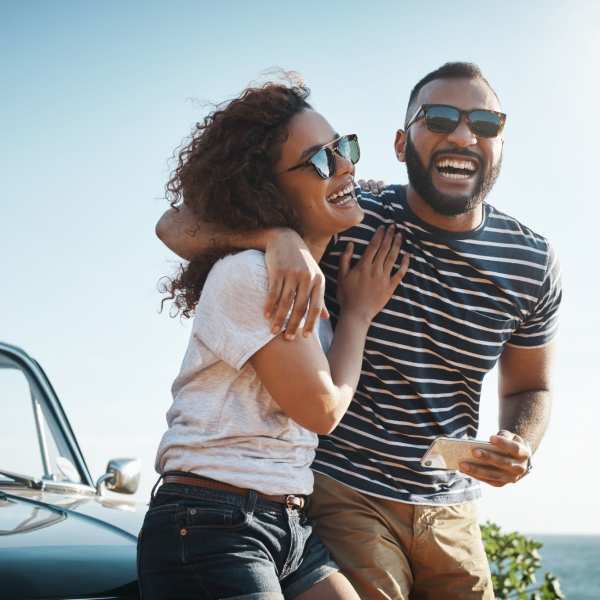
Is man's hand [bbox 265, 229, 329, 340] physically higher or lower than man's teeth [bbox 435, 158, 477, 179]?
lower

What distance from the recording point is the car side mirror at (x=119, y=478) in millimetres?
4000

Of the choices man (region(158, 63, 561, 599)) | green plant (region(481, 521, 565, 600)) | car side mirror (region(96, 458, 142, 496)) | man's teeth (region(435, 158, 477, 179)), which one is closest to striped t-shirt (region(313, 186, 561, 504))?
man (region(158, 63, 561, 599))

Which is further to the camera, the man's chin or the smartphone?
the man's chin

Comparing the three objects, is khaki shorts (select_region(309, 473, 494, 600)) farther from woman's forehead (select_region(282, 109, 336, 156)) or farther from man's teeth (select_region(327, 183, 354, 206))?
woman's forehead (select_region(282, 109, 336, 156))

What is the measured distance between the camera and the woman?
7.53ft

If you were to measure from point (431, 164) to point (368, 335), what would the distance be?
2.36 ft

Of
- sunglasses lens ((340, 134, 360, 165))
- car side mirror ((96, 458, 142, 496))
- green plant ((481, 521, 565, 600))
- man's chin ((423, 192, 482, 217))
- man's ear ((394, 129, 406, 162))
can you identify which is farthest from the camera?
green plant ((481, 521, 565, 600))

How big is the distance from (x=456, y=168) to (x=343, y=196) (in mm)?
688

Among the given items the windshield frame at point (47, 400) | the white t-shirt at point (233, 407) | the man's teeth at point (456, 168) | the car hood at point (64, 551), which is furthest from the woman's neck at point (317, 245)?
the windshield frame at point (47, 400)

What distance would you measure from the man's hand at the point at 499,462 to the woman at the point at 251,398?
0.48 metres

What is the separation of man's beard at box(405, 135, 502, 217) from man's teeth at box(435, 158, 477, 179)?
0.08ft

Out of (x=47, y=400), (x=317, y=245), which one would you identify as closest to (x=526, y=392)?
(x=317, y=245)

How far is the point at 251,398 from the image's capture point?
2436 millimetres

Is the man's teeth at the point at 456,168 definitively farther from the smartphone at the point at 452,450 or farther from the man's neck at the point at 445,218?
the smartphone at the point at 452,450
